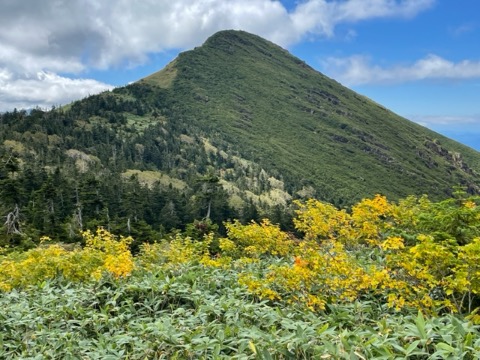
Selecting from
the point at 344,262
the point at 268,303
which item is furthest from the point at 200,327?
the point at 344,262

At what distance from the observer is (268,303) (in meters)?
10.6

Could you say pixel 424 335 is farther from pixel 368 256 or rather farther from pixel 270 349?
pixel 368 256

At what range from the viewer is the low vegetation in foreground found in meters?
6.61

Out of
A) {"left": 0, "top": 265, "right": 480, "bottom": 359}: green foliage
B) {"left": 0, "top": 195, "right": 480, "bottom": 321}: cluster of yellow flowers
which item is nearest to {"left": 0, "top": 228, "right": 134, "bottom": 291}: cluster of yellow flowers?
{"left": 0, "top": 195, "right": 480, "bottom": 321}: cluster of yellow flowers

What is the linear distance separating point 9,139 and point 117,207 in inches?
3561

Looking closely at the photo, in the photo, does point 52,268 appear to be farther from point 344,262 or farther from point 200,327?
point 344,262

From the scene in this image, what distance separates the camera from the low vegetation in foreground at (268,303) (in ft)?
21.7

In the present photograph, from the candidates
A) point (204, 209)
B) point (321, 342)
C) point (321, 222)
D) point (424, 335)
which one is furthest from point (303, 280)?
point (204, 209)

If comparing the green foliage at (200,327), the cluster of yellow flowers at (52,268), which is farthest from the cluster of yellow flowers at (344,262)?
the green foliage at (200,327)

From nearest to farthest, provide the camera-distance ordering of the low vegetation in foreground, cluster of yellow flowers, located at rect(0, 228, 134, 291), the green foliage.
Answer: the green foliage < the low vegetation in foreground < cluster of yellow flowers, located at rect(0, 228, 134, 291)

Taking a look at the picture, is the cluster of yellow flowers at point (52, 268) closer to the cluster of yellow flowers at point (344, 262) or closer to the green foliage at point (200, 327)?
the cluster of yellow flowers at point (344, 262)

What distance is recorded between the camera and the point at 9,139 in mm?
159500

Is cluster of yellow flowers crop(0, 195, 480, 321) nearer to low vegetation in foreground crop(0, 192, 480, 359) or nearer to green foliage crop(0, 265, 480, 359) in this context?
low vegetation in foreground crop(0, 192, 480, 359)

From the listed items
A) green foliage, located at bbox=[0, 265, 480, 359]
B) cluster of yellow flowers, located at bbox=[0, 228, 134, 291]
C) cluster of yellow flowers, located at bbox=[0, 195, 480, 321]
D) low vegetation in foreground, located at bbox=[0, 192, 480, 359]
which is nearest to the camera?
green foliage, located at bbox=[0, 265, 480, 359]
